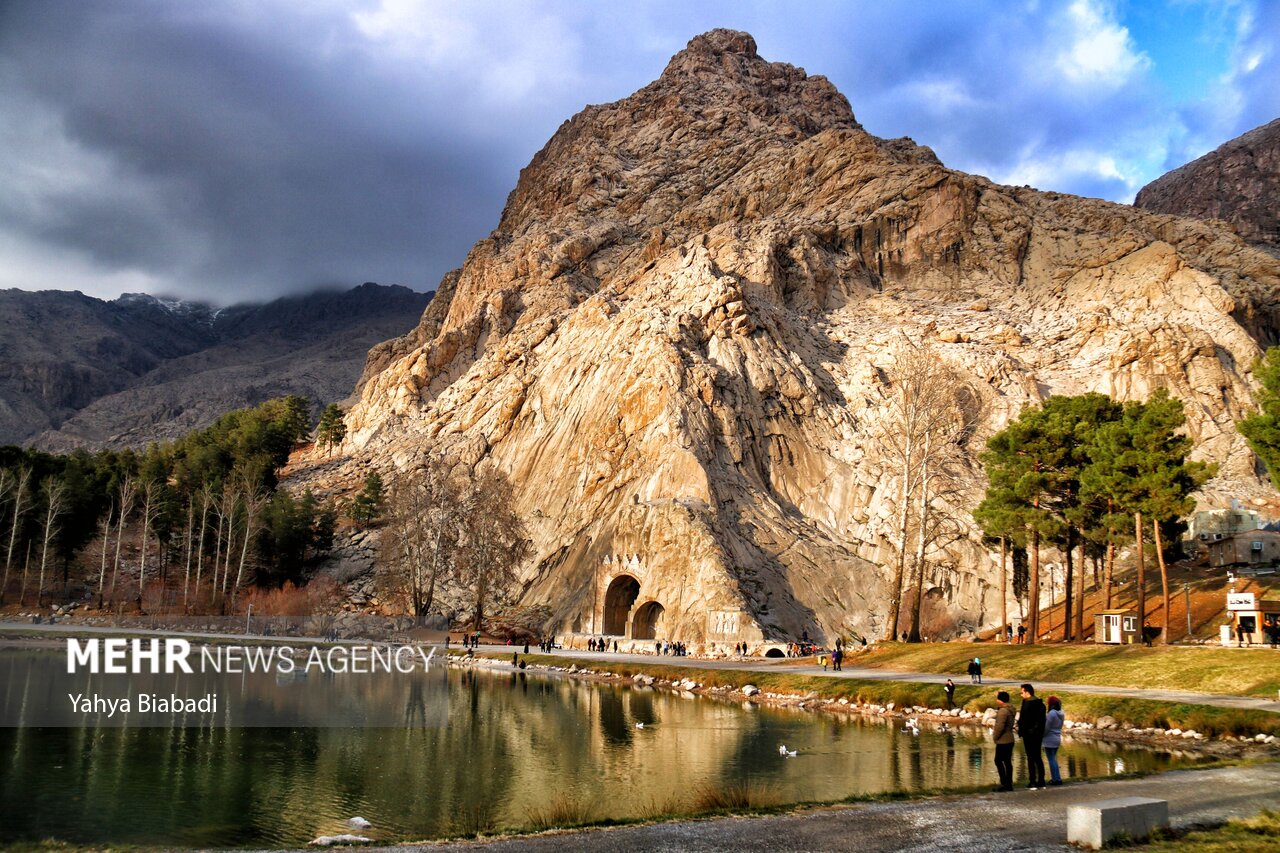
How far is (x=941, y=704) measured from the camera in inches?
1281

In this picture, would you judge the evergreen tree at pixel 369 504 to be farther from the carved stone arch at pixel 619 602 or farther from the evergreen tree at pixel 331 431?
the carved stone arch at pixel 619 602

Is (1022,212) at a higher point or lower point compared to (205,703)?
higher

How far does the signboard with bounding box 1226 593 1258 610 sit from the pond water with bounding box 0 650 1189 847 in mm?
20673

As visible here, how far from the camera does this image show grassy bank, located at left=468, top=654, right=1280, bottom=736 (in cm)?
2444

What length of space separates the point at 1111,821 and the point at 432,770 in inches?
626

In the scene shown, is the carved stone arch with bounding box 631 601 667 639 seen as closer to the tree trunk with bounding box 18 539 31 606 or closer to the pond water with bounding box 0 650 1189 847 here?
the pond water with bounding box 0 650 1189 847

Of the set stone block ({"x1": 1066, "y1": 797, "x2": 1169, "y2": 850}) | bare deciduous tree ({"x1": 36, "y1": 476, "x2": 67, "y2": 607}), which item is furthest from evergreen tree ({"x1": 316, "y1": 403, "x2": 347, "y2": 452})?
stone block ({"x1": 1066, "y1": 797, "x2": 1169, "y2": 850})

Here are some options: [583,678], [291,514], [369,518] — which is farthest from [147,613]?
[583,678]

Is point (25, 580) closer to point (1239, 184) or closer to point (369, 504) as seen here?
point (369, 504)

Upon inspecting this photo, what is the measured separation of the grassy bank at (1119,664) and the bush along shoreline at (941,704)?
4333 mm

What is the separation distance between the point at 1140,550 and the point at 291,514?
74884 mm

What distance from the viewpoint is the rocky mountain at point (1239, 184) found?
17788 cm

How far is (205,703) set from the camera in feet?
111

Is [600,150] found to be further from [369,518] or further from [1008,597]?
[1008,597]
